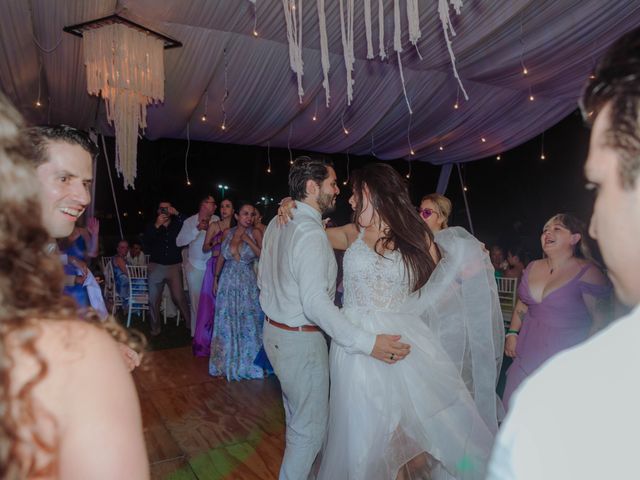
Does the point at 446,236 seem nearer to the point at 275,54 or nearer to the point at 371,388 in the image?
the point at 371,388

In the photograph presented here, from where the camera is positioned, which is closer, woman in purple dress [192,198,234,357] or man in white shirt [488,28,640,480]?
man in white shirt [488,28,640,480]

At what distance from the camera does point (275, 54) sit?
502cm

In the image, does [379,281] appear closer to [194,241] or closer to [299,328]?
[299,328]

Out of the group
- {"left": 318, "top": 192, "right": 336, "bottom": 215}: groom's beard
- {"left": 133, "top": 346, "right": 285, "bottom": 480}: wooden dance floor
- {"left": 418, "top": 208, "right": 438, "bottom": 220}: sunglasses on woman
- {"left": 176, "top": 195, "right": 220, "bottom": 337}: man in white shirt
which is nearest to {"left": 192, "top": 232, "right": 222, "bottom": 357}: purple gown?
{"left": 176, "top": 195, "right": 220, "bottom": 337}: man in white shirt

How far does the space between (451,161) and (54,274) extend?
912 cm

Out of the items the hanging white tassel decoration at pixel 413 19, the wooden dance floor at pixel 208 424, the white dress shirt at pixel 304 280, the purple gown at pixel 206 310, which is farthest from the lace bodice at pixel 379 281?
the purple gown at pixel 206 310

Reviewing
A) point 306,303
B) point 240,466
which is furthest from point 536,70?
point 240,466

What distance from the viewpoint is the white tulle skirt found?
204 centimetres

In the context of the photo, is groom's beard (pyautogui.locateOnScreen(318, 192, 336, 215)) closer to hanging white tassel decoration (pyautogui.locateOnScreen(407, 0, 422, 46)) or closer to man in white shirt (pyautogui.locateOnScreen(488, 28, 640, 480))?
hanging white tassel decoration (pyautogui.locateOnScreen(407, 0, 422, 46))

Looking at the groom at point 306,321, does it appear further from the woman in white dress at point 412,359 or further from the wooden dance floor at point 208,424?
the wooden dance floor at point 208,424

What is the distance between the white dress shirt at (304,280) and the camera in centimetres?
206

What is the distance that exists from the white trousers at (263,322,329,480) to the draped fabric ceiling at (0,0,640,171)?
2.78 m

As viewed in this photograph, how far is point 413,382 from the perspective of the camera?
2.14 metres

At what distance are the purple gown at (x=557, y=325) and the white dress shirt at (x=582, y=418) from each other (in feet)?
7.91
